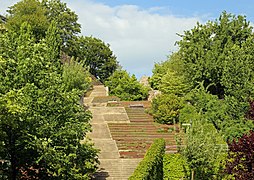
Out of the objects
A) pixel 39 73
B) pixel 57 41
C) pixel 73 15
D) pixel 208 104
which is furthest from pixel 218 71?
pixel 73 15

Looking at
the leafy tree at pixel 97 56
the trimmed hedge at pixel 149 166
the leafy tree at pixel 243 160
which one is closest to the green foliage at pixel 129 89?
the leafy tree at pixel 97 56

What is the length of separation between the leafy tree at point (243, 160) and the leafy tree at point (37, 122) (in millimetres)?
6614

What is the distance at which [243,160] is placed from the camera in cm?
1442

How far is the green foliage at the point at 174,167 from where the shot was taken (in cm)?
2887

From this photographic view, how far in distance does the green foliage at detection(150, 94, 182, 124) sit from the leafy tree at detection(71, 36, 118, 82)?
A: 35.5 meters

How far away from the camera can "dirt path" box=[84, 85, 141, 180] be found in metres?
27.5

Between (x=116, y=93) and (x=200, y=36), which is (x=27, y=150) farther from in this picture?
(x=116, y=93)

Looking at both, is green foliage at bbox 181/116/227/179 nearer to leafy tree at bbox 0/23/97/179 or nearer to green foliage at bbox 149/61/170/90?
leafy tree at bbox 0/23/97/179

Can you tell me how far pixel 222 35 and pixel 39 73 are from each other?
1154 inches

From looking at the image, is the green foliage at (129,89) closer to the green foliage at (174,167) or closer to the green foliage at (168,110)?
the green foliage at (168,110)

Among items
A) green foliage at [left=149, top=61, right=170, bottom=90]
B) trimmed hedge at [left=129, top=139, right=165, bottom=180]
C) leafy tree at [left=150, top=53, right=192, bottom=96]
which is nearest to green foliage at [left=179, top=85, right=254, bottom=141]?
leafy tree at [left=150, top=53, right=192, bottom=96]

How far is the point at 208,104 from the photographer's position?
3866cm

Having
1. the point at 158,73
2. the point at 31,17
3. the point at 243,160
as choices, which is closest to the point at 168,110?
the point at 31,17

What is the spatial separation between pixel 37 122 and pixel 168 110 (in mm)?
23850
